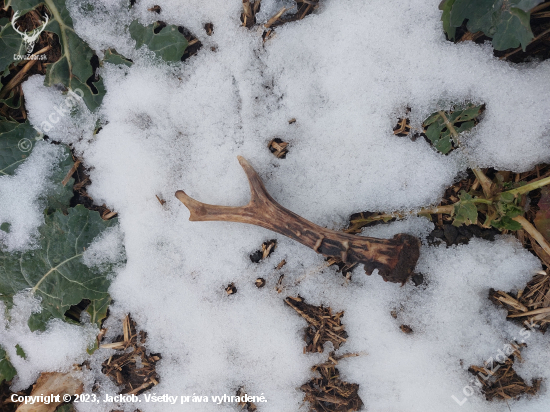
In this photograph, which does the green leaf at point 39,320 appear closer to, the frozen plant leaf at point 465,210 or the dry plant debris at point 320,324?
the dry plant debris at point 320,324

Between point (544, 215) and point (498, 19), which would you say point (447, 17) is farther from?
point (544, 215)

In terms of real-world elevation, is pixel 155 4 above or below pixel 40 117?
above

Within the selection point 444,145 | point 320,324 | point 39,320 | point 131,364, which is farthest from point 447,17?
point 39,320

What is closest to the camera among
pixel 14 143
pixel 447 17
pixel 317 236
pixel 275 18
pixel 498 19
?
pixel 498 19

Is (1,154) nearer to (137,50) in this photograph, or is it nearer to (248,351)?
(137,50)

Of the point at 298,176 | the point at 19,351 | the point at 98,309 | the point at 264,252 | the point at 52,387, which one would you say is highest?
the point at 298,176

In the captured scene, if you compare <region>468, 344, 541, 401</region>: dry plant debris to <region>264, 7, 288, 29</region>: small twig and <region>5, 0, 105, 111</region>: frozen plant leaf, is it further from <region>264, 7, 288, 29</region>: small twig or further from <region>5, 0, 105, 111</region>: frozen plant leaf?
<region>5, 0, 105, 111</region>: frozen plant leaf

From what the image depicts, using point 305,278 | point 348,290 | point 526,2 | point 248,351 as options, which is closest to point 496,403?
point 348,290
